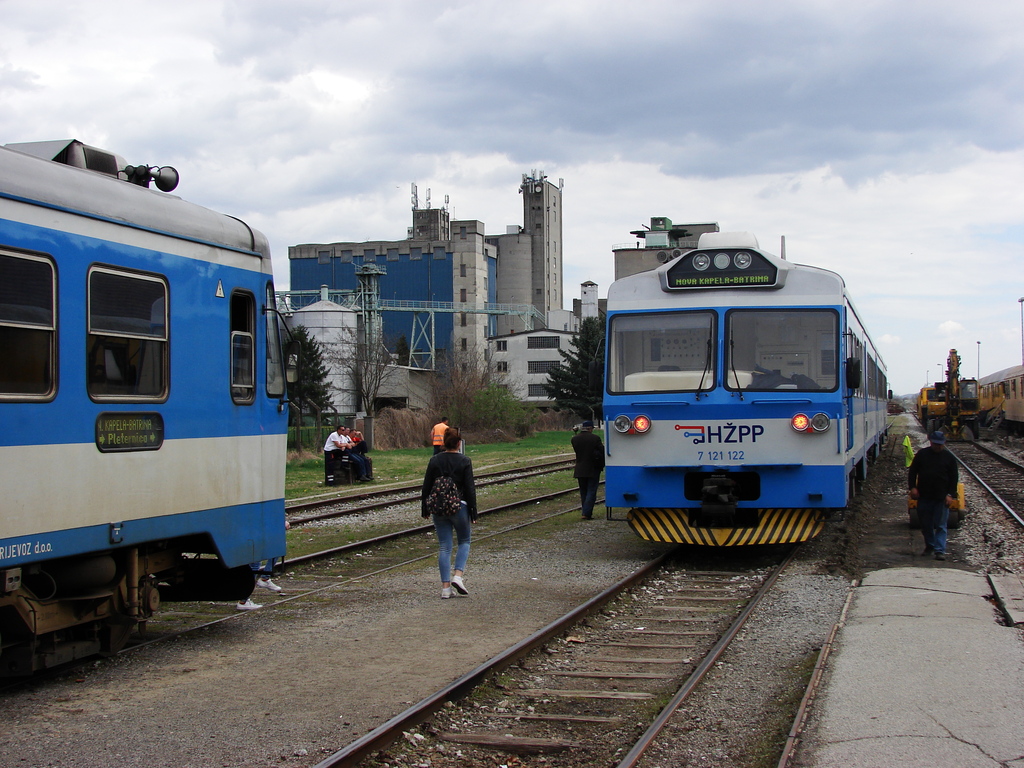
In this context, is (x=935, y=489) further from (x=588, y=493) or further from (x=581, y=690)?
(x=581, y=690)

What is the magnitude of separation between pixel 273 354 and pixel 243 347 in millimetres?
421

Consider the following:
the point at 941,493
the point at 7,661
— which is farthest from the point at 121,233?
the point at 941,493

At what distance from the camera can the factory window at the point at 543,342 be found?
86.3 meters

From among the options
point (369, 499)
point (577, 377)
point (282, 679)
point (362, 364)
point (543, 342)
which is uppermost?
point (543, 342)

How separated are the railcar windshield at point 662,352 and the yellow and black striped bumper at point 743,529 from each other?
1.53 m

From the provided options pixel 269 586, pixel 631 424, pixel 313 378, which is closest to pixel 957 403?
pixel 313 378

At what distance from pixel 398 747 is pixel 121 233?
387cm

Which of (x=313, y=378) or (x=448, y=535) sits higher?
(x=313, y=378)

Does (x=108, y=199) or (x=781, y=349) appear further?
(x=781, y=349)

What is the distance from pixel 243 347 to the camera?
832 centimetres

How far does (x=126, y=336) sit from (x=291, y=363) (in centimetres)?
209

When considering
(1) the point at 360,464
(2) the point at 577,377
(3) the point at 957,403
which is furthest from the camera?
(2) the point at 577,377

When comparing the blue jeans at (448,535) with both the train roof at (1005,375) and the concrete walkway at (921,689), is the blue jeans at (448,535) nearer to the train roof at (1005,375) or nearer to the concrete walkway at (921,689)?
the concrete walkway at (921,689)

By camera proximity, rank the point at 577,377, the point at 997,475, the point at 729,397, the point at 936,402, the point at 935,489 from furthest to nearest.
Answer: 1. the point at 577,377
2. the point at 936,402
3. the point at 997,475
4. the point at 935,489
5. the point at 729,397
